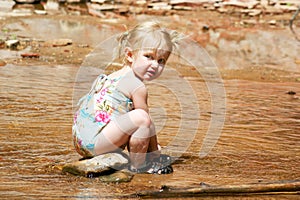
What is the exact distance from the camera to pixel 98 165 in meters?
3.64

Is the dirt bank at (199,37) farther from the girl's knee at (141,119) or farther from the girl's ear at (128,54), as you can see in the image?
the girl's knee at (141,119)

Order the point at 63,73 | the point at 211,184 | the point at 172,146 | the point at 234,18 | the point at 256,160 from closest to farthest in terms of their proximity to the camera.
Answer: the point at 211,184, the point at 256,160, the point at 172,146, the point at 63,73, the point at 234,18

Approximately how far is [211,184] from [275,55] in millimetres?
7891

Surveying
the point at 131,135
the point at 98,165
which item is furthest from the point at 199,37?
the point at 98,165

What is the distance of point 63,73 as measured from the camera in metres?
7.85

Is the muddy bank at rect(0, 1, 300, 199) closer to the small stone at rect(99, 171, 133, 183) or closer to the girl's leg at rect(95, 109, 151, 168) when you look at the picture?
the small stone at rect(99, 171, 133, 183)

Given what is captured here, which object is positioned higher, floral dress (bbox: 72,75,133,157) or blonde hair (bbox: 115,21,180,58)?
blonde hair (bbox: 115,21,180,58)

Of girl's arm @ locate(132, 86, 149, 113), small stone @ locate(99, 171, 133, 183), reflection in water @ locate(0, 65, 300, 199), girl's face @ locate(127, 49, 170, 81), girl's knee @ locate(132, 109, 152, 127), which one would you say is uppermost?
girl's face @ locate(127, 49, 170, 81)

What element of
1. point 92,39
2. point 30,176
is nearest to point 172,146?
point 30,176

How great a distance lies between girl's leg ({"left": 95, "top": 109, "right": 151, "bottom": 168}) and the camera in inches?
146

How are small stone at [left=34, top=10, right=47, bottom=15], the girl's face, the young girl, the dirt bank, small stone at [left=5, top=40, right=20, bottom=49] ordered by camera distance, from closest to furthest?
the young girl
the girl's face
the dirt bank
small stone at [left=5, top=40, right=20, bottom=49]
small stone at [left=34, top=10, right=47, bottom=15]

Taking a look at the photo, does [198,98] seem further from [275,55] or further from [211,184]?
[275,55]

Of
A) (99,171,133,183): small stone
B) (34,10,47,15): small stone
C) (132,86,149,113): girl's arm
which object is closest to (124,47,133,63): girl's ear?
(132,86,149,113): girl's arm

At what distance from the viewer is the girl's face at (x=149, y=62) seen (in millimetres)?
3859
